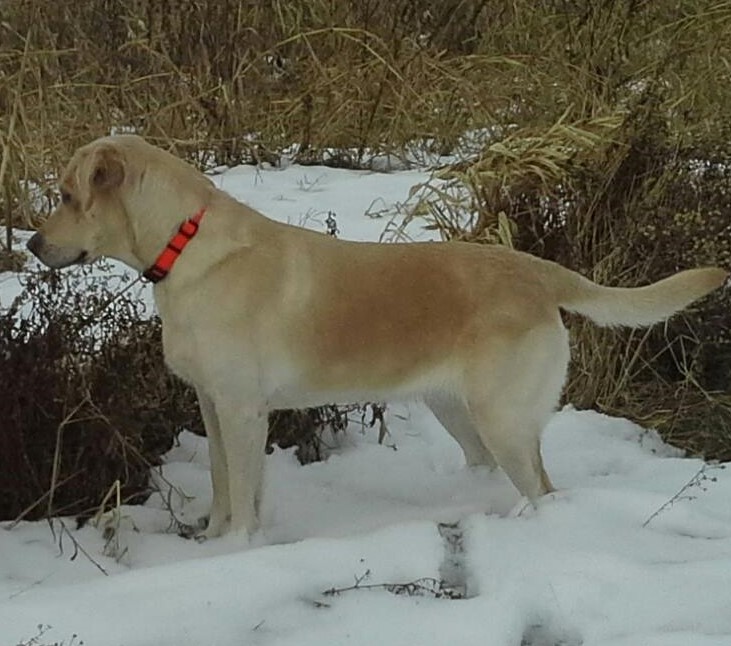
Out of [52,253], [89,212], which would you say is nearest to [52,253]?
[52,253]

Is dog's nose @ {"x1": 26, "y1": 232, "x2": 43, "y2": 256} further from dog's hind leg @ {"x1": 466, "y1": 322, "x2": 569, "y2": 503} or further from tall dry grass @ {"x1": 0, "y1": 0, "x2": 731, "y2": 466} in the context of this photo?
tall dry grass @ {"x1": 0, "y1": 0, "x2": 731, "y2": 466}

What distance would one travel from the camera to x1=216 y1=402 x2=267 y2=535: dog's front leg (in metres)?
3.47

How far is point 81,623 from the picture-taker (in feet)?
9.13

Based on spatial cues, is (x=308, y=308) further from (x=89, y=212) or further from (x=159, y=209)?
(x=89, y=212)

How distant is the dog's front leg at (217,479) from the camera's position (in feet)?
12.0

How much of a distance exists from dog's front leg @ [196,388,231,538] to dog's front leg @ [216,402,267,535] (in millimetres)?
85

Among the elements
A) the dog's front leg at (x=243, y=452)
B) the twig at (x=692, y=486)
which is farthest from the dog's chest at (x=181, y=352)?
the twig at (x=692, y=486)

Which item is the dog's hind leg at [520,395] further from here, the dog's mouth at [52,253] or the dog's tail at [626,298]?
the dog's mouth at [52,253]

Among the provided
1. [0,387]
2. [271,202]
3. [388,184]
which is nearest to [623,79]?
[388,184]

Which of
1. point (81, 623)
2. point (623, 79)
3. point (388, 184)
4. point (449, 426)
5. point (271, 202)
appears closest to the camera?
point (81, 623)

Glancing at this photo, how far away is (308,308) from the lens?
3504 millimetres

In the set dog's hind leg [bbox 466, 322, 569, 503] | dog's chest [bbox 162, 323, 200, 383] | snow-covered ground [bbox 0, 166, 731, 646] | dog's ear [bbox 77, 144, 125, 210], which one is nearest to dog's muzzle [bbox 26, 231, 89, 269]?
dog's ear [bbox 77, 144, 125, 210]

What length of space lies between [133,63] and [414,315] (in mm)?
4294

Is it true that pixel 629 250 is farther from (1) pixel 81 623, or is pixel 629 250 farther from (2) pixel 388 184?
(1) pixel 81 623
